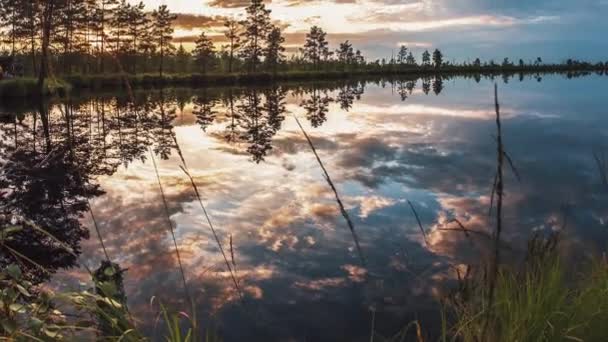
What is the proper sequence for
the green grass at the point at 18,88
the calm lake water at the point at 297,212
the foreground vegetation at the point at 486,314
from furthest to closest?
the green grass at the point at 18,88
the calm lake water at the point at 297,212
the foreground vegetation at the point at 486,314

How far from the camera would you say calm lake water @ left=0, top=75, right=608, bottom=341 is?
517 centimetres

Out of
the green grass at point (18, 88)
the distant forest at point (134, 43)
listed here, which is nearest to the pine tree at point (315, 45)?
the distant forest at point (134, 43)

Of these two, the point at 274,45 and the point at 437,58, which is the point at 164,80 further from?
the point at 437,58

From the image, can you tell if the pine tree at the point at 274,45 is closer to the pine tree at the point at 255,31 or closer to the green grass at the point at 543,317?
the pine tree at the point at 255,31

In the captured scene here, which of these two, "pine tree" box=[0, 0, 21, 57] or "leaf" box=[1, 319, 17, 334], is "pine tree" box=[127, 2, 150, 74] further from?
"leaf" box=[1, 319, 17, 334]

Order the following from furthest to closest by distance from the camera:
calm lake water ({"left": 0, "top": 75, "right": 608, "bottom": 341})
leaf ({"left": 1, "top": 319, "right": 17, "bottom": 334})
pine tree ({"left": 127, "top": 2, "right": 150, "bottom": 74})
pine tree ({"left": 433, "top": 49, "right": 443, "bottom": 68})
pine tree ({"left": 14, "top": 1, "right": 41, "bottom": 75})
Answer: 1. pine tree ({"left": 433, "top": 49, "right": 443, "bottom": 68})
2. pine tree ({"left": 127, "top": 2, "right": 150, "bottom": 74})
3. pine tree ({"left": 14, "top": 1, "right": 41, "bottom": 75})
4. calm lake water ({"left": 0, "top": 75, "right": 608, "bottom": 341})
5. leaf ({"left": 1, "top": 319, "right": 17, "bottom": 334})

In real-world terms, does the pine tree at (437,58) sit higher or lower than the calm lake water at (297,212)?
higher

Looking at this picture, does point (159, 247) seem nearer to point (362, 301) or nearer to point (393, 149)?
point (362, 301)

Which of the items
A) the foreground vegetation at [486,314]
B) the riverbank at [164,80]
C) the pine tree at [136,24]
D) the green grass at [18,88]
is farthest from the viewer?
the pine tree at [136,24]

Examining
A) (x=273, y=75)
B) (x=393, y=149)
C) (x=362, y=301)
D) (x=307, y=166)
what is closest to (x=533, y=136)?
(x=393, y=149)

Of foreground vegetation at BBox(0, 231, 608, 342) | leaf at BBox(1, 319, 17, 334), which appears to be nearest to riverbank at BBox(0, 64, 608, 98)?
foreground vegetation at BBox(0, 231, 608, 342)

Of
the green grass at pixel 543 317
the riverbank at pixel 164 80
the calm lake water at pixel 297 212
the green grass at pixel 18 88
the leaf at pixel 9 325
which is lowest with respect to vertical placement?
the calm lake water at pixel 297 212

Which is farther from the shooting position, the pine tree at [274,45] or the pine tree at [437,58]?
the pine tree at [437,58]

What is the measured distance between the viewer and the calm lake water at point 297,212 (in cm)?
517
